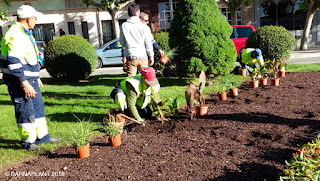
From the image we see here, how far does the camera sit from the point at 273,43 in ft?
31.2

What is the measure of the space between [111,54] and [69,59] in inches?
199

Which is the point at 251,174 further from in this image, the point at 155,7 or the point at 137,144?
the point at 155,7

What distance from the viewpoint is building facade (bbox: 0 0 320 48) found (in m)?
21.7

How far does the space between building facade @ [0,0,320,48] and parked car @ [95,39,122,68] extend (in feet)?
23.9

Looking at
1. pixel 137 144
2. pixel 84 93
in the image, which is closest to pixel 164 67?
pixel 84 93

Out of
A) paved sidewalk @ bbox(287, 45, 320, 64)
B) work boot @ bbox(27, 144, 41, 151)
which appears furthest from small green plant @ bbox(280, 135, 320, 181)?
Answer: paved sidewalk @ bbox(287, 45, 320, 64)

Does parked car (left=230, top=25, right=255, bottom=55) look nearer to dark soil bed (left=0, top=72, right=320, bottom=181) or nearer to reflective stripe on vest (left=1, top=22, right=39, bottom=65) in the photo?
dark soil bed (left=0, top=72, right=320, bottom=181)

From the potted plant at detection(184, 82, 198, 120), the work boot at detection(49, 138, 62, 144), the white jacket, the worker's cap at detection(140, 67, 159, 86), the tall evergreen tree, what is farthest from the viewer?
the tall evergreen tree

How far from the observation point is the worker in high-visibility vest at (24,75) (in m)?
3.62

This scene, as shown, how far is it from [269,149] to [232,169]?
2.21ft

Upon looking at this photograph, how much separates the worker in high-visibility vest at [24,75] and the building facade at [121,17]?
1794cm

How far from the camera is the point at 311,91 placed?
6020 millimetres

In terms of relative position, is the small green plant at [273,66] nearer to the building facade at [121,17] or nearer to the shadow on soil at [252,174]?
the shadow on soil at [252,174]

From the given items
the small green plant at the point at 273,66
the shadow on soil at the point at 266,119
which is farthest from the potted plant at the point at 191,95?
the small green plant at the point at 273,66
